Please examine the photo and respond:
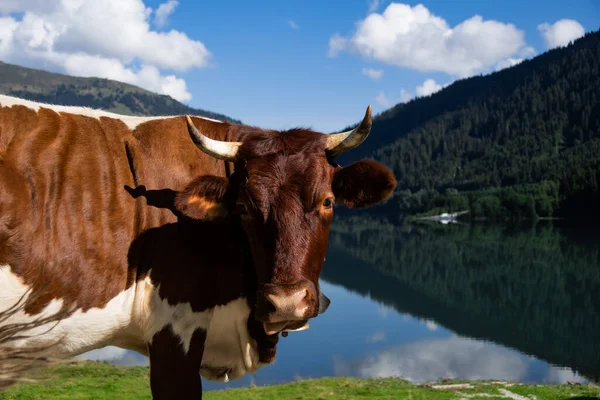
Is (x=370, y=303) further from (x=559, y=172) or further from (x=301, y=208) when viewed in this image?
(x=559, y=172)

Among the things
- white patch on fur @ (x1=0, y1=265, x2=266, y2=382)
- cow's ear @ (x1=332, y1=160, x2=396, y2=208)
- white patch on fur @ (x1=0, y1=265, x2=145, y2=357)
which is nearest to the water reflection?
cow's ear @ (x1=332, y1=160, x2=396, y2=208)

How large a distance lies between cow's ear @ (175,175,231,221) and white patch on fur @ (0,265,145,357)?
748 millimetres

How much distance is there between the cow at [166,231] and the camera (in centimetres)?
401

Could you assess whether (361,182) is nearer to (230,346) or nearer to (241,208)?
(241,208)

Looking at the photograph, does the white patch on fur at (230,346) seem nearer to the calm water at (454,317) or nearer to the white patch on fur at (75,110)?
the white patch on fur at (75,110)

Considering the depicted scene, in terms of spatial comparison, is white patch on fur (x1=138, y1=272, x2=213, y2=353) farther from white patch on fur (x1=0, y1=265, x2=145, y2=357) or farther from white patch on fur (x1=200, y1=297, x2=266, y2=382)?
white patch on fur (x1=200, y1=297, x2=266, y2=382)

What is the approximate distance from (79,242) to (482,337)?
134ft

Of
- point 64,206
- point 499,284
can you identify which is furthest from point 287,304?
point 499,284

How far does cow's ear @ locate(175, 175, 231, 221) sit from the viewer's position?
4480 millimetres

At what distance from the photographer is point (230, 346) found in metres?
4.95

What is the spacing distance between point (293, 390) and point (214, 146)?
13903 mm

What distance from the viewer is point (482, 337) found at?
40.7 meters

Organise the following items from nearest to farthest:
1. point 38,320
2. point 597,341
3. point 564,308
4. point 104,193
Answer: point 38,320 → point 104,193 → point 597,341 → point 564,308

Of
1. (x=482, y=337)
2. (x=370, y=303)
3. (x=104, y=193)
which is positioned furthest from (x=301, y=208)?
(x=370, y=303)
